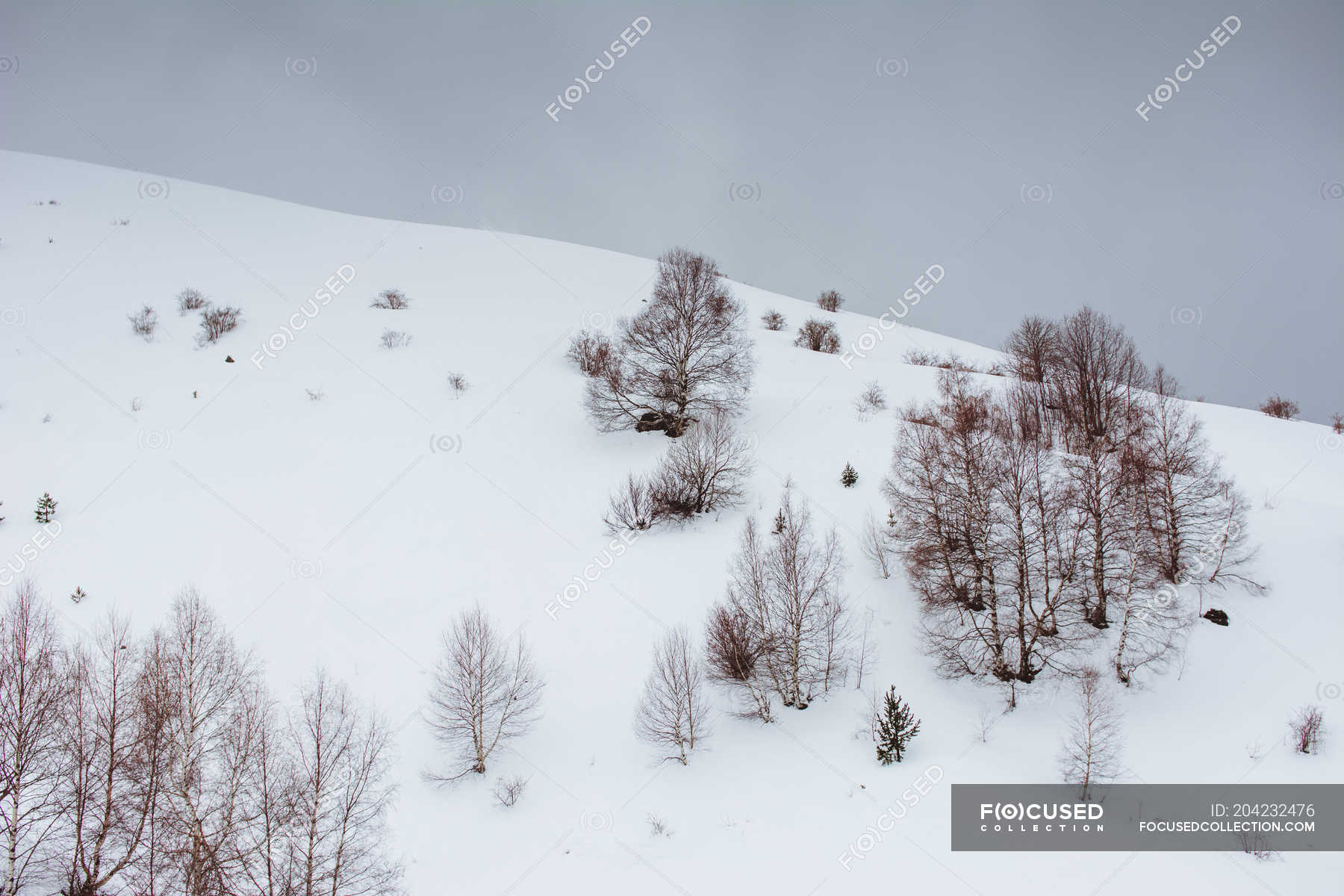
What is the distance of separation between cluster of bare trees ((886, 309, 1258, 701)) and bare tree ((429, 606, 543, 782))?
13738 mm

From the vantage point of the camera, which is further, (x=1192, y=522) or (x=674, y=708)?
(x=1192, y=522)

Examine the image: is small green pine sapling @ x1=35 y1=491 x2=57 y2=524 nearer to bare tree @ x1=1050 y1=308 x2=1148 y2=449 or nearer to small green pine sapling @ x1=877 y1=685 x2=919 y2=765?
small green pine sapling @ x1=877 y1=685 x2=919 y2=765

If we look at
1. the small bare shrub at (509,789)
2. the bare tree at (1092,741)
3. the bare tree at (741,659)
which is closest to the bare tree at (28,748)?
the small bare shrub at (509,789)

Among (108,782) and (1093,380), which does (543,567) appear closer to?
(108,782)

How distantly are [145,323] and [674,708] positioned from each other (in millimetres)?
43768

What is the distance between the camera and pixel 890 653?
1895cm

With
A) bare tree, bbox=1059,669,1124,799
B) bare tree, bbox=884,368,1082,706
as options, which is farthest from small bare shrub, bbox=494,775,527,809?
bare tree, bbox=1059,669,1124,799

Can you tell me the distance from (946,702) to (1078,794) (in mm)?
3695

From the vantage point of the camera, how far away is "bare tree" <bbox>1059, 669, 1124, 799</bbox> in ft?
48.4

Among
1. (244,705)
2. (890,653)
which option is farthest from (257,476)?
(890,653)

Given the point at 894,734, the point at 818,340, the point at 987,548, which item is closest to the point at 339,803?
the point at 894,734

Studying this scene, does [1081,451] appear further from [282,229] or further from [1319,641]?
[282,229]

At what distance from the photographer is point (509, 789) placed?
15.8 metres

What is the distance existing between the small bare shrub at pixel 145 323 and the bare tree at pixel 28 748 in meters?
29.2
